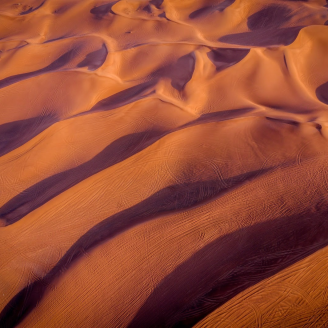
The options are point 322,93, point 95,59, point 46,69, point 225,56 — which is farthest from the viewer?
point 46,69

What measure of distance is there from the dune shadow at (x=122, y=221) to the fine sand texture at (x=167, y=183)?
0.05 ft

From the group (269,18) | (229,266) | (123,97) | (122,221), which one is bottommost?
(229,266)

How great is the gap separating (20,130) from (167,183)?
10.5 feet

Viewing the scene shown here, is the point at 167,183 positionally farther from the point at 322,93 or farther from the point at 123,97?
the point at 322,93

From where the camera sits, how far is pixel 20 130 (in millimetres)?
5062

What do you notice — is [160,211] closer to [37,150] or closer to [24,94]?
[37,150]

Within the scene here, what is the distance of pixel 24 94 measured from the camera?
→ 5.67 meters

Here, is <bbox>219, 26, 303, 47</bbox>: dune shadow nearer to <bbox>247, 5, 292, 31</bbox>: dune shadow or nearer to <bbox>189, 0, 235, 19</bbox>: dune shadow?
<bbox>247, 5, 292, 31</bbox>: dune shadow

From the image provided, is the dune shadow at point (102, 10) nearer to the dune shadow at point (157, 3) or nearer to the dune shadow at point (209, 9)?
the dune shadow at point (157, 3)

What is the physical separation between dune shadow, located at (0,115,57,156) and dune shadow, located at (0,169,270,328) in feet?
7.73

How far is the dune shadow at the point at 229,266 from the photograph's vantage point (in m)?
2.71

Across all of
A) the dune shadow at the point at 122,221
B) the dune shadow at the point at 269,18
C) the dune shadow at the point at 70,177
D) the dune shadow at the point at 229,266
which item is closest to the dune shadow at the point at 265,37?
the dune shadow at the point at 269,18

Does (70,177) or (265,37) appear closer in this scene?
(70,177)

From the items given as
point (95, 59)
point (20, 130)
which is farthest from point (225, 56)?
point (20, 130)
